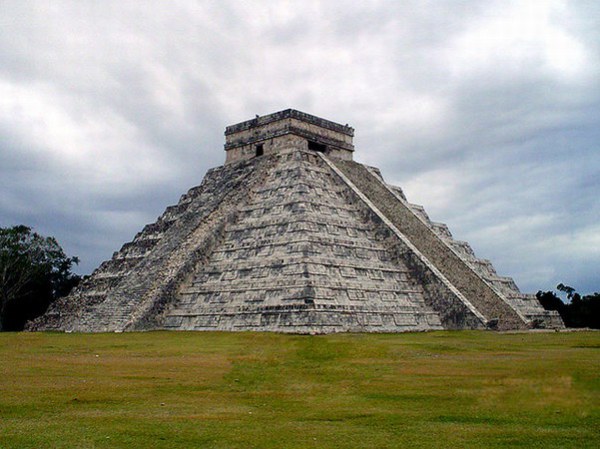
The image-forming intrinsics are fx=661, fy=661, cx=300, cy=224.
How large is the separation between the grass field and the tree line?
2016 centimetres

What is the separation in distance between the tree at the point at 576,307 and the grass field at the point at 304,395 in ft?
79.5

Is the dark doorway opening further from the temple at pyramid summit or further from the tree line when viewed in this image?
the tree line

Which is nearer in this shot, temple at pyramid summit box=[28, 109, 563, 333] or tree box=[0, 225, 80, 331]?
temple at pyramid summit box=[28, 109, 563, 333]

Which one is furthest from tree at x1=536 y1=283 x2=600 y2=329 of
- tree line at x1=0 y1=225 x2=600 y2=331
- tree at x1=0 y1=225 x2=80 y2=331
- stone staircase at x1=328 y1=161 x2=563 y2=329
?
tree at x1=0 y1=225 x2=80 y2=331

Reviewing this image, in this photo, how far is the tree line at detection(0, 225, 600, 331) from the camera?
34281mm

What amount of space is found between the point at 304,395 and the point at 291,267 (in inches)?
435

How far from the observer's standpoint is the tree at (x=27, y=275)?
34.2m

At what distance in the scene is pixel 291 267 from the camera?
66.8 feet

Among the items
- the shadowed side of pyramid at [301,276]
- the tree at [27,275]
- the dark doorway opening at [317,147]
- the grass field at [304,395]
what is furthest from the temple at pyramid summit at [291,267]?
the tree at [27,275]

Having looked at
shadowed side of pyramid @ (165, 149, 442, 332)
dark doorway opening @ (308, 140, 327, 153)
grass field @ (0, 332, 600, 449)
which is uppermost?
dark doorway opening @ (308, 140, 327, 153)

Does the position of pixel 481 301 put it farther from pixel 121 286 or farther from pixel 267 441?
pixel 267 441

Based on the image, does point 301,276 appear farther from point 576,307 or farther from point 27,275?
point 576,307

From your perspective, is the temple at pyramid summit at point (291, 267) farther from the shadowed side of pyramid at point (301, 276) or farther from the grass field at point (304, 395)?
the grass field at point (304, 395)

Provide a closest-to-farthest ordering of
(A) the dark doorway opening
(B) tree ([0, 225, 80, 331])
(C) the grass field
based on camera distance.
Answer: (C) the grass field
(A) the dark doorway opening
(B) tree ([0, 225, 80, 331])
